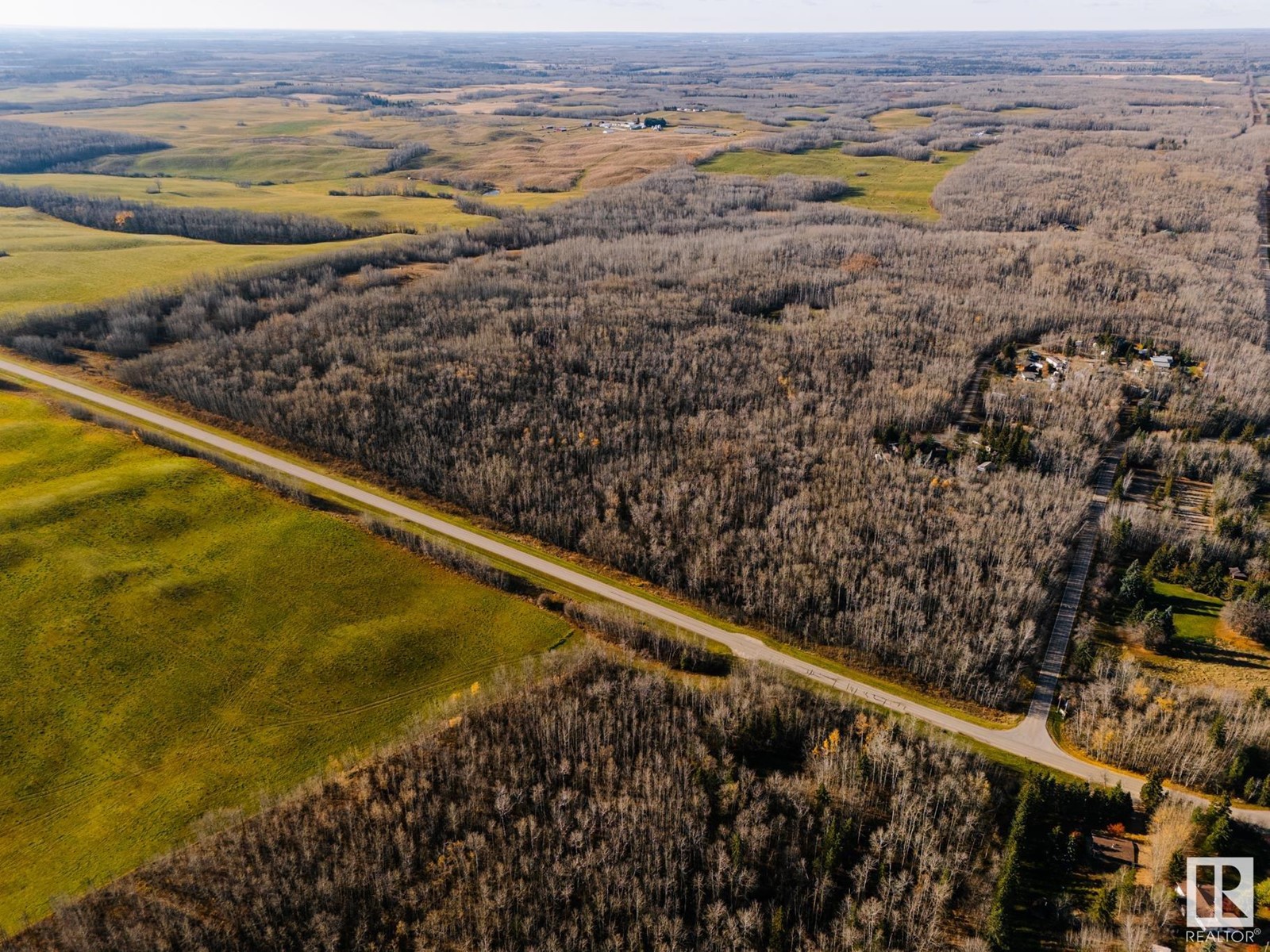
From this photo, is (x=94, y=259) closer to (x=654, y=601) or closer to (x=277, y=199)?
(x=277, y=199)

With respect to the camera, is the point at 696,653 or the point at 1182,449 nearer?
the point at 696,653

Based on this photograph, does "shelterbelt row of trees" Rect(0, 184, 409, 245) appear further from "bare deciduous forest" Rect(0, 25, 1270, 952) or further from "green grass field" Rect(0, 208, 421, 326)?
"green grass field" Rect(0, 208, 421, 326)

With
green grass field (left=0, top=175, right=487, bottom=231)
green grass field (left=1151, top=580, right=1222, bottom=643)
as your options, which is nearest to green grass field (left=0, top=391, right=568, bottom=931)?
green grass field (left=1151, top=580, right=1222, bottom=643)

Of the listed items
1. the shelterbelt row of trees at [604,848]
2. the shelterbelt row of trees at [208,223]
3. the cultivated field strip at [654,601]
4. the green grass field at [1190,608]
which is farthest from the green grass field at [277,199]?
the green grass field at [1190,608]

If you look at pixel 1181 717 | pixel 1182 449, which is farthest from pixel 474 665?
pixel 1182 449

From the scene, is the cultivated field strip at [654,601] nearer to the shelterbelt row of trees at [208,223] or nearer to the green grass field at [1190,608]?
the green grass field at [1190,608]

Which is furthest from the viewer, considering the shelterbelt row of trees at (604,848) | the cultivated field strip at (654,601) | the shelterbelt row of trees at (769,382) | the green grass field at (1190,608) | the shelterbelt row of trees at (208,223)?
the shelterbelt row of trees at (208,223)

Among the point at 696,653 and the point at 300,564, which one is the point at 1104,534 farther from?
the point at 300,564
